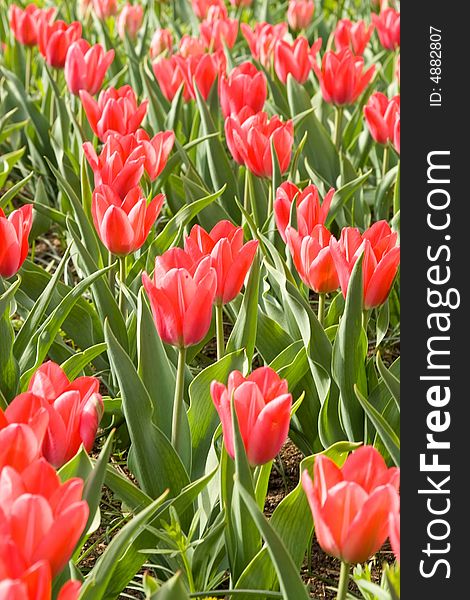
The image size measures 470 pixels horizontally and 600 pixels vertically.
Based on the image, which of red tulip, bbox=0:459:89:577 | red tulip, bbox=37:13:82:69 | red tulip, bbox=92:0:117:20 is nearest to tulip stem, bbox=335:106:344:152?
red tulip, bbox=37:13:82:69

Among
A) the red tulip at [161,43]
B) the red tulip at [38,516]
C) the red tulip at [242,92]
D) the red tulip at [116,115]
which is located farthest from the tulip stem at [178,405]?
the red tulip at [161,43]

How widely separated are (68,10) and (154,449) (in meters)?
3.25

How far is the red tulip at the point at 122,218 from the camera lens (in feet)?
5.44

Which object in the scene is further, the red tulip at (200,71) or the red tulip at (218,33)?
the red tulip at (218,33)

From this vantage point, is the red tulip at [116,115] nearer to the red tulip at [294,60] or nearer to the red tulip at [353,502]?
the red tulip at [294,60]

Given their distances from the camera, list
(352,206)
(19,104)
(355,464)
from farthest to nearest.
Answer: (19,104)
(352,206)
(355,464)

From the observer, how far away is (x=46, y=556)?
90 cm

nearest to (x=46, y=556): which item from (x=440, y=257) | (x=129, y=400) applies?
(x=129, y=400)

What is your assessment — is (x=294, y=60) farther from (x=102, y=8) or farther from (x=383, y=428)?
(x=383, y=428)

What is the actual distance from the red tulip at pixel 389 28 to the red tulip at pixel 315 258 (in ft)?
6.46

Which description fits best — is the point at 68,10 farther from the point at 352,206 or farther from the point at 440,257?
the point at 440,257

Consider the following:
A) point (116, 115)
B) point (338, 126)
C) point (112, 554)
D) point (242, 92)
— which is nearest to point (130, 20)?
point (338, 126)

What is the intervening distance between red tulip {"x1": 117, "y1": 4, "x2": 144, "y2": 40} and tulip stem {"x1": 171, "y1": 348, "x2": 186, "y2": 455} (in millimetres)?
2326

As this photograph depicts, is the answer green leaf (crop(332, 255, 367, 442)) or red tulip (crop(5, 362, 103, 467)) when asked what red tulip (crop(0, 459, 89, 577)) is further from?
green leaf (crop(332, 255, 367, 442))
